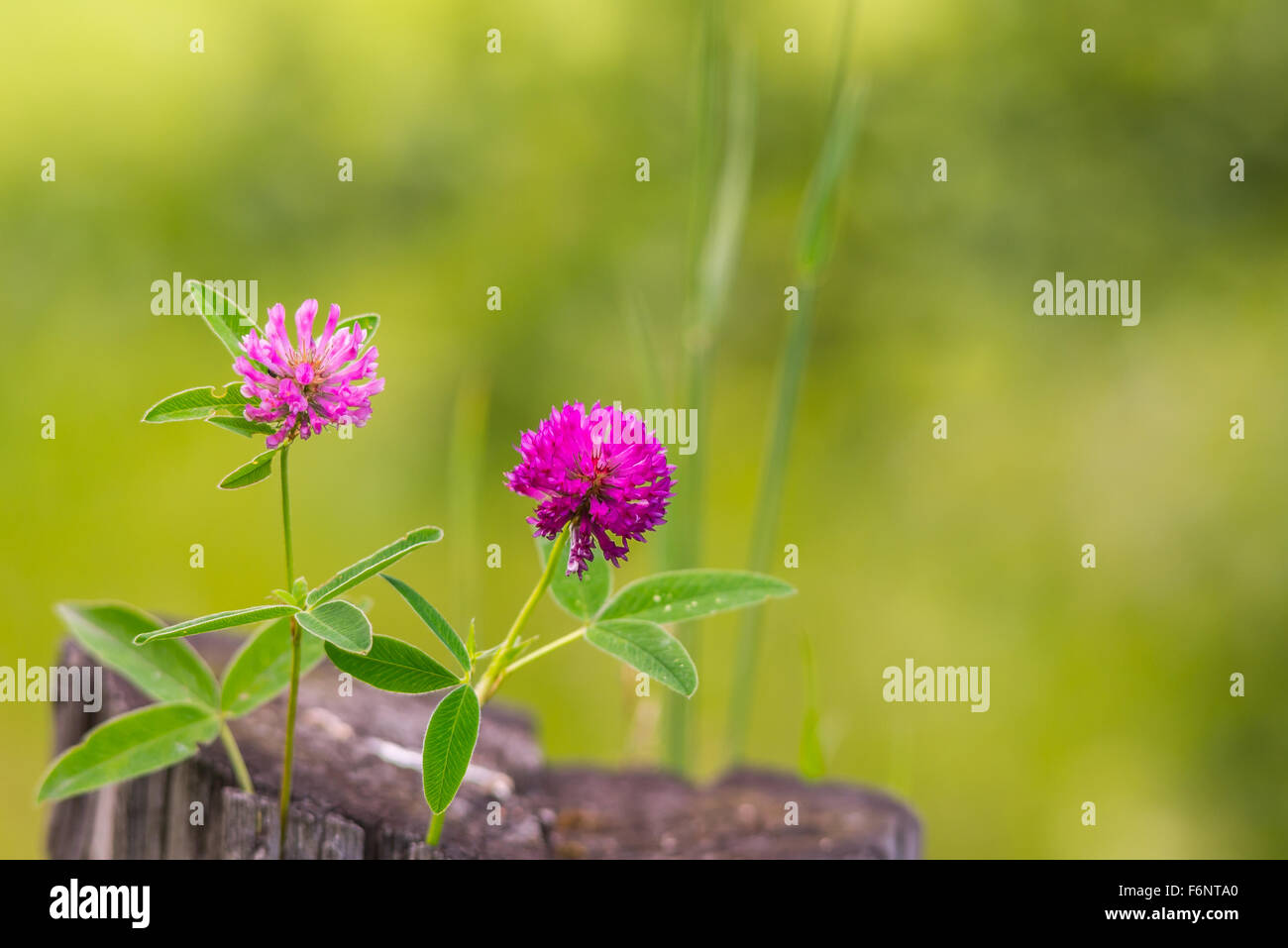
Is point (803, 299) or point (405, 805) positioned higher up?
point (803, 299)

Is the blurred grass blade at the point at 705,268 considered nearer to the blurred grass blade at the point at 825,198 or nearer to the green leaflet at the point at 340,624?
the blurred grass blade at the point at 825,198

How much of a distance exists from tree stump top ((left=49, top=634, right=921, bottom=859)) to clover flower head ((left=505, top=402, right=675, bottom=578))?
0.23 m

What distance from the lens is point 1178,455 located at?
1.76 metres

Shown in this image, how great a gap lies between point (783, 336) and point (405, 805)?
4.48ft

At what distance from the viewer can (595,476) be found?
0.42 meters

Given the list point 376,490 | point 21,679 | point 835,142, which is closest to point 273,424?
point 835,142

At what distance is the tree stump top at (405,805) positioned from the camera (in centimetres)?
56

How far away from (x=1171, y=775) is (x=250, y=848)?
164 centimetres

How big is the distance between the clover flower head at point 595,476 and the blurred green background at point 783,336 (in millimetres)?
1292

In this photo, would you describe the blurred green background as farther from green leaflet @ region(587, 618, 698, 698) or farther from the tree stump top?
green leaflet @ region(587, 618, 698, 698)

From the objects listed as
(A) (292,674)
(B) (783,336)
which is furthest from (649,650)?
(B) (783,336)

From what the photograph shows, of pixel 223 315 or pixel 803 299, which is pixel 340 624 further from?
pixel 803 299

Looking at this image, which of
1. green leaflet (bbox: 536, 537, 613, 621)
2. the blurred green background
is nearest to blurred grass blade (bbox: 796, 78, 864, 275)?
green leaflet (bbox: 536, 537, 613, 621)

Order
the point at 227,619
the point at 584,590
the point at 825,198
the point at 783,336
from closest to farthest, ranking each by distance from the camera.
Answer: the point at 227,619
the point at 584,590
the point at 825,198
the point at 783,336
